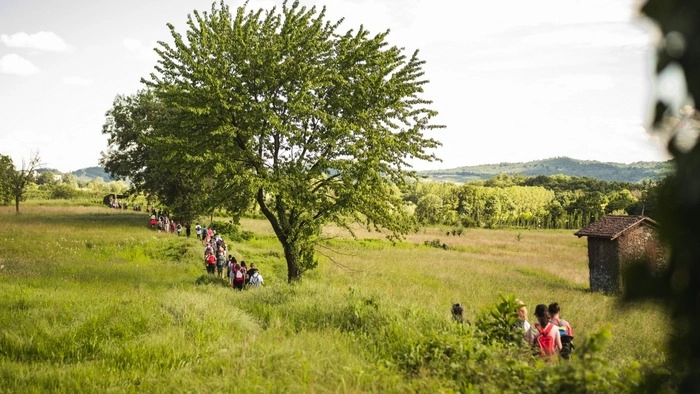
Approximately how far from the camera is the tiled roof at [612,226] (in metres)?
27.0

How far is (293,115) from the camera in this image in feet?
52.4

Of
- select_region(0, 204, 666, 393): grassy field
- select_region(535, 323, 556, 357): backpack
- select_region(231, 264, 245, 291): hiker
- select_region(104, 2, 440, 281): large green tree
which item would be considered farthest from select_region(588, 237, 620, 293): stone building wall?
select_region(535, 323, 556, 357): backpack

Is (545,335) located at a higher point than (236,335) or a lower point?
higher

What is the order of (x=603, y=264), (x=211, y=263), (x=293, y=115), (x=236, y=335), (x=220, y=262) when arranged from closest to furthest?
(x=236, y=335)
(x=293, y=115)
(x=220, y=262)
(x=211, y=263)
(x=603, y=264)

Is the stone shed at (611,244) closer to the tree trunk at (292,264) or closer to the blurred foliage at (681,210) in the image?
the tree trunk at (292,264)

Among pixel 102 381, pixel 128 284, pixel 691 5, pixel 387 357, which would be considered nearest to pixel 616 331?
pixel 387 357

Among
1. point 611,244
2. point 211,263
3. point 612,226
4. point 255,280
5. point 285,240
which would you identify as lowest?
point 611,244

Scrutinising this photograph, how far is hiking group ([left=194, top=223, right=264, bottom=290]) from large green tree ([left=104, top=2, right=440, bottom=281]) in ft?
6.81

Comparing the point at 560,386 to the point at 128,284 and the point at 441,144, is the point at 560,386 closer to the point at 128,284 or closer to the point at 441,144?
the point at 441,144

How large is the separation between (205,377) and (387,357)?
3075 millimetres

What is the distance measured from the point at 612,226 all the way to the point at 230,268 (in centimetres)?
2332

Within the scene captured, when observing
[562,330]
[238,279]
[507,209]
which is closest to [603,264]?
[562,330]

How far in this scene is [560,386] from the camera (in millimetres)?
5074

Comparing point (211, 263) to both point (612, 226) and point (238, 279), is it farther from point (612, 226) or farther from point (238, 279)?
point (612, 226)
